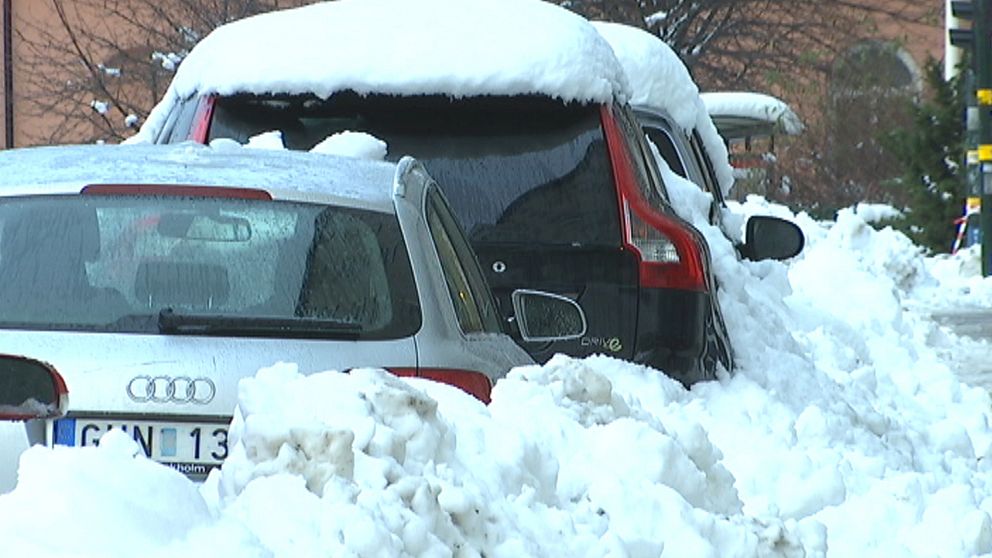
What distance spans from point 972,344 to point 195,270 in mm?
13490

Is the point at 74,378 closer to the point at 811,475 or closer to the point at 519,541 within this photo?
the point at 519,541

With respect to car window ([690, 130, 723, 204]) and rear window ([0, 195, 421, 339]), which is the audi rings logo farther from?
car window ([690, 130, 723, 204])

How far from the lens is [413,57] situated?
7605mm

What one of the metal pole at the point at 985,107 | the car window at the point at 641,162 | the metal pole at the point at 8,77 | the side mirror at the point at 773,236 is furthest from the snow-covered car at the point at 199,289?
the metal pole at the point at 8,77

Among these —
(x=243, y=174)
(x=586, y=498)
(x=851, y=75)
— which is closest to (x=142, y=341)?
(x=243, y=174)

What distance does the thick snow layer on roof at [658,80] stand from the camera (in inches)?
474

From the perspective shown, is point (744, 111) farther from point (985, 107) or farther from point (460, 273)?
point (460, 273)

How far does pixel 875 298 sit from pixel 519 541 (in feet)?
42.2

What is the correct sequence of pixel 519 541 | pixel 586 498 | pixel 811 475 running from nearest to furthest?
pixel 519 541
pixel 586 498
pixel 811 475

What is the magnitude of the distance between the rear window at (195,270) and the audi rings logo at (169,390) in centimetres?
16

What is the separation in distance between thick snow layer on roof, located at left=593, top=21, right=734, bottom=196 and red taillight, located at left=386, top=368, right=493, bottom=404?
660 cm

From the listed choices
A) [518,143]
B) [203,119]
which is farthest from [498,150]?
[203,119]

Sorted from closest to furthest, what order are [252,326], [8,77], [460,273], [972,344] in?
[252,326], [460,273], [972,344], [8,77]

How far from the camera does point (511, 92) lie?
7.50m
